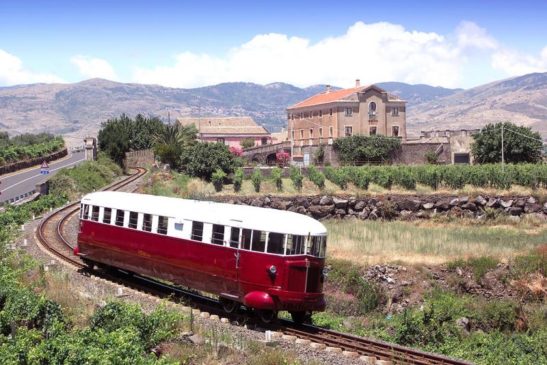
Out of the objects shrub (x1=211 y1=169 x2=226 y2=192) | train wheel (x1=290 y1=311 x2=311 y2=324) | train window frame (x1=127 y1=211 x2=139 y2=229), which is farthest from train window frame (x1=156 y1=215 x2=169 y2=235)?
shrub (x1=211 y1=169 x2=226 y2=192)

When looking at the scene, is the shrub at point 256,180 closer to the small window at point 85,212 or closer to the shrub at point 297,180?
the shrub at point 297,180

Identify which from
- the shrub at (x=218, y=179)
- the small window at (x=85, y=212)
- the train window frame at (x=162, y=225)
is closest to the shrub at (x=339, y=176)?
the shrub at (x=218, y=179)

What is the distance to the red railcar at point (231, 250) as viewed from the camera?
55.9ft

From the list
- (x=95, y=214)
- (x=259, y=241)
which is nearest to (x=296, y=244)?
(x=259, y=241)

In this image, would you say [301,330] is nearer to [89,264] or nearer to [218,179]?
[89,264]

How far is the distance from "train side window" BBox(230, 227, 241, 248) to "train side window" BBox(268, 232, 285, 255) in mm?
1025

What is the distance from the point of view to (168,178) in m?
51.9

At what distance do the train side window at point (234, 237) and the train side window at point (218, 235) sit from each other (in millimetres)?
375

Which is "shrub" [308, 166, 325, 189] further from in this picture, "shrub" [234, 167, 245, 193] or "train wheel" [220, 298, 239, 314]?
"train wheel" [220, 298, 239, 314]

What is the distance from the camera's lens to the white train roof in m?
17.2

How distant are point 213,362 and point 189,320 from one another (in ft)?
9.65

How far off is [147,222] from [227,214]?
3.81m

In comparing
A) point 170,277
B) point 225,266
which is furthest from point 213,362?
point 170,277

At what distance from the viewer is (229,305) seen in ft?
60.8
